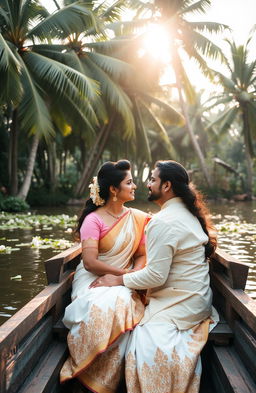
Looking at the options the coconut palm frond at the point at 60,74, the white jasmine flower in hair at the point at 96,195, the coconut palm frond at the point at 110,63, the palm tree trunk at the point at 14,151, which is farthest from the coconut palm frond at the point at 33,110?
the white jasmine flower in hair at the point at 96,195

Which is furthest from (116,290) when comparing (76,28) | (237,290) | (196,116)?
(196,116)

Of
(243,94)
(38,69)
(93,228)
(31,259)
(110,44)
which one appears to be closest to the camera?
(93,228)

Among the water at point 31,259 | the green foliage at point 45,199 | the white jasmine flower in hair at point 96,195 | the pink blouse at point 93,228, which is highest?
the white jasmine flower in hair at point 96,195

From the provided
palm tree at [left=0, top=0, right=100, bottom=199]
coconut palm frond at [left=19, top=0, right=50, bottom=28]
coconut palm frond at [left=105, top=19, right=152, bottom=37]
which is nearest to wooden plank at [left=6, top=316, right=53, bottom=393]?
palm tree at [left=0, top=0, right=100, bottom=199]

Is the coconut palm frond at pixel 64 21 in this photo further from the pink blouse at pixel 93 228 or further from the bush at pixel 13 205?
the pink blouse at pixel 93 228

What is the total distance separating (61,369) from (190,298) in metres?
0.83

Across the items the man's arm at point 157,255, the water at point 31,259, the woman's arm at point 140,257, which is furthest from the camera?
the water at point 31,259

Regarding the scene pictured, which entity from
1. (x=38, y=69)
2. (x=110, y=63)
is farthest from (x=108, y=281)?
(x=110, y=63)

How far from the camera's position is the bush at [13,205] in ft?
52.0

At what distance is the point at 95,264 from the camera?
117 inches

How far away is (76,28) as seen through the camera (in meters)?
14.2

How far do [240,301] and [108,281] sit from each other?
81cm

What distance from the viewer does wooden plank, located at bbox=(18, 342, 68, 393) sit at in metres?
2.19

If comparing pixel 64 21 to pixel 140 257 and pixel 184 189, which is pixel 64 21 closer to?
pixel 140 257
